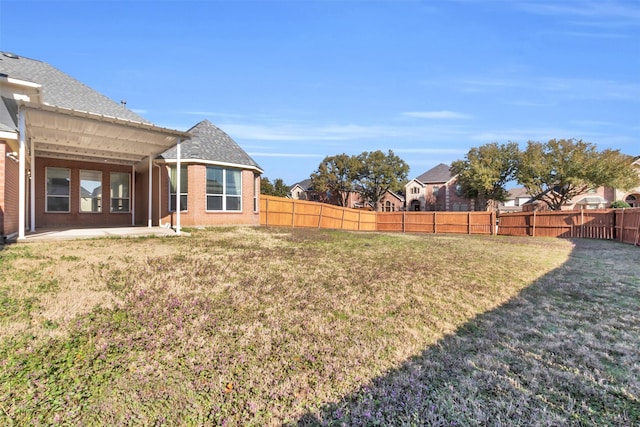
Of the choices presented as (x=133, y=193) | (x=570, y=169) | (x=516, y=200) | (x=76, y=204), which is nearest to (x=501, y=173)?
Result: (x=570, y=169)

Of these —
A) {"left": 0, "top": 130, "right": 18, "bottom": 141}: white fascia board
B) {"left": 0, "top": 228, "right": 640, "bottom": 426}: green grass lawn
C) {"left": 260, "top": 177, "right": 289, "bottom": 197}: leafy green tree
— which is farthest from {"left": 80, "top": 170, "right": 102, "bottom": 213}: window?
{"left": 260, "top": 177, "right": 289, "bottom": 197}: leafy green tree

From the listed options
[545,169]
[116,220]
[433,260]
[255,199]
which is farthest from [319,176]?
[433,260]

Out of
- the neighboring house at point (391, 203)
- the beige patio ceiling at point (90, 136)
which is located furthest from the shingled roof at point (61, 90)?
the neighboring house at point (391, 203)

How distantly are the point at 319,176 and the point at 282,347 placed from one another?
4449 cm

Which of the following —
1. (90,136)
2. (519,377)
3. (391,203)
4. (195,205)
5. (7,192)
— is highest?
(90,136)

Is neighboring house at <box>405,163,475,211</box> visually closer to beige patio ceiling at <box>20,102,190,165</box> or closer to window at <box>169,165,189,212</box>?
window at <box>169,165,189,212</box>

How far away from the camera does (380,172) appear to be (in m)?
46.1

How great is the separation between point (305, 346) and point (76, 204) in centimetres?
1488

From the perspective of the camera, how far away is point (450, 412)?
2.53 metres

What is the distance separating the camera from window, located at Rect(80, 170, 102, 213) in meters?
14.3

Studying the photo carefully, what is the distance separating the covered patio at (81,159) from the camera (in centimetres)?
866

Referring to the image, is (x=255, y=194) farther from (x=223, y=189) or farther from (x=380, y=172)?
(x=380, y=172)

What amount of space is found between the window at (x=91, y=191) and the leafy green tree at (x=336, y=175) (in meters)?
33.9

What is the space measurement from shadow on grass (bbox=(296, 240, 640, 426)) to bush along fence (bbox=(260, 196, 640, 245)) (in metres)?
13.0
